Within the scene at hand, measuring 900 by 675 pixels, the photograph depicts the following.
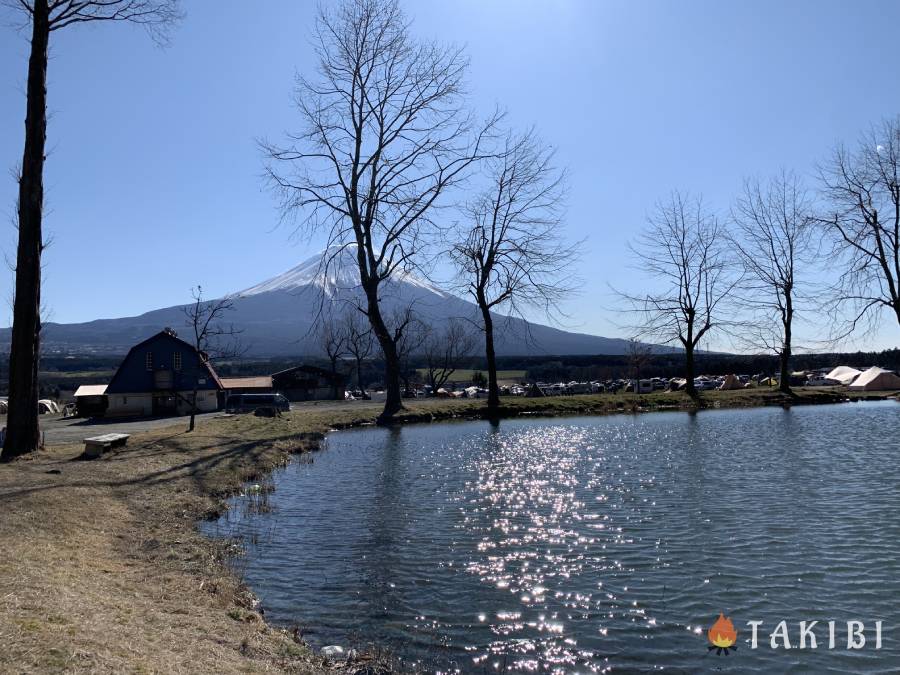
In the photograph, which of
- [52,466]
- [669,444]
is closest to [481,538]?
[52,466]

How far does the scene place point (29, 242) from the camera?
54.9 feet

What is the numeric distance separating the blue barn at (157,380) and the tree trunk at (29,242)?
35.8 meters

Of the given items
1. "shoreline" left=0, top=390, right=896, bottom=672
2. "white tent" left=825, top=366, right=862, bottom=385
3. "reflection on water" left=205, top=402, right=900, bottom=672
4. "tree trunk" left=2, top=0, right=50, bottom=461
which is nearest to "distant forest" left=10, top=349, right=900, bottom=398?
"white tent" left=825, top=366, right=862, bottom=385

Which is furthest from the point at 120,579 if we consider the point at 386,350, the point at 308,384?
the point at 308,384

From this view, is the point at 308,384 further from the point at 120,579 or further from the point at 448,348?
the point at 120,579

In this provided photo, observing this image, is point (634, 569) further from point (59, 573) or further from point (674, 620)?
point (59, 573)

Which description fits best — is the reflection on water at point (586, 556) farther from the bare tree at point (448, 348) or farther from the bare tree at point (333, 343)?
the bare tree at point (448, 348)

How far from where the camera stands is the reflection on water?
6770 millimetres

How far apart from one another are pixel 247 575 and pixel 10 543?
2.92 metres

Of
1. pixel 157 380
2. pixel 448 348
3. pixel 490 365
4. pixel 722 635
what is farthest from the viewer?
pixel 448 348

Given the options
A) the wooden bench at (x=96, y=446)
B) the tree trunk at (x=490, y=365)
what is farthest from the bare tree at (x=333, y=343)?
the wooden bench at (x=96, y=446)

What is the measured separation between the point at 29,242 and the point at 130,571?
1174cm

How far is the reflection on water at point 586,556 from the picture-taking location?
677 cm

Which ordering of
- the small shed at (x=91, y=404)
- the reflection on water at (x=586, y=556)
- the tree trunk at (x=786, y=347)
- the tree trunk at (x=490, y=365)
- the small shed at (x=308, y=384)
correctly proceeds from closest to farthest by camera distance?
the reflection on water at (x=586, y=556), the tree trunk at (x=490, y=365), the tree trunk at (x=786, y=347), the small shed at (x=91, y=404), the small shed at (x=308, y=384)
